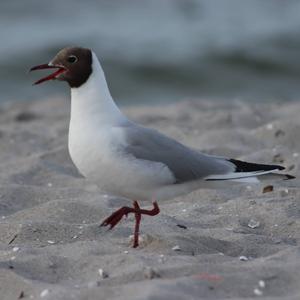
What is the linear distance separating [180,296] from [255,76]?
1001cm

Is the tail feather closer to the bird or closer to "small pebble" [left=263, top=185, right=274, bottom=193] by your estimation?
the bird

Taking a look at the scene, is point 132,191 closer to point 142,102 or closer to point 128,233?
point 128,233

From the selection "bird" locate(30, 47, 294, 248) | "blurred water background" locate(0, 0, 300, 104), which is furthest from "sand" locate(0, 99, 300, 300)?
"blurred water background" locate(0, 0, 300, 104)

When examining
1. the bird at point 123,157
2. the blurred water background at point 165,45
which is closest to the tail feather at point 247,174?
the bird at point 123,157

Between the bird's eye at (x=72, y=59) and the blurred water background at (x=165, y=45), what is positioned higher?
the bird's eye at (x=72, y=59)

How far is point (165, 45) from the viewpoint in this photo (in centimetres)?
1423

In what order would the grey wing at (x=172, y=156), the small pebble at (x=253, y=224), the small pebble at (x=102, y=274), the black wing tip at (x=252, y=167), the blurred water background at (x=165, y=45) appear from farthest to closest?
the blurred water background at (x=165, y=45) → the small pebble at (x=253, y=224) → the black wing tip at (x=252, y=167) → the grey wing at (x=172, y=156) → the small pebble at (x=102, y=274)

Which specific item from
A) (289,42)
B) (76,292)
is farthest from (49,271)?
(289,42)

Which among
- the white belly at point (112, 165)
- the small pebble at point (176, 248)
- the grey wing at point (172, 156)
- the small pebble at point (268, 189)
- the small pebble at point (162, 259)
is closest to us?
the small pebble at point (162, 259)

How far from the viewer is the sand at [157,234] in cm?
377

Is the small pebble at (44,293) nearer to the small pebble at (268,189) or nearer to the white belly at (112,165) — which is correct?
the white belly at (112,165)

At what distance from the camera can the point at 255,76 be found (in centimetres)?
1330

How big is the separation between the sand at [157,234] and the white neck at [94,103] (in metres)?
0.65

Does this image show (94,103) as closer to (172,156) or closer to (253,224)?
(172,156)
